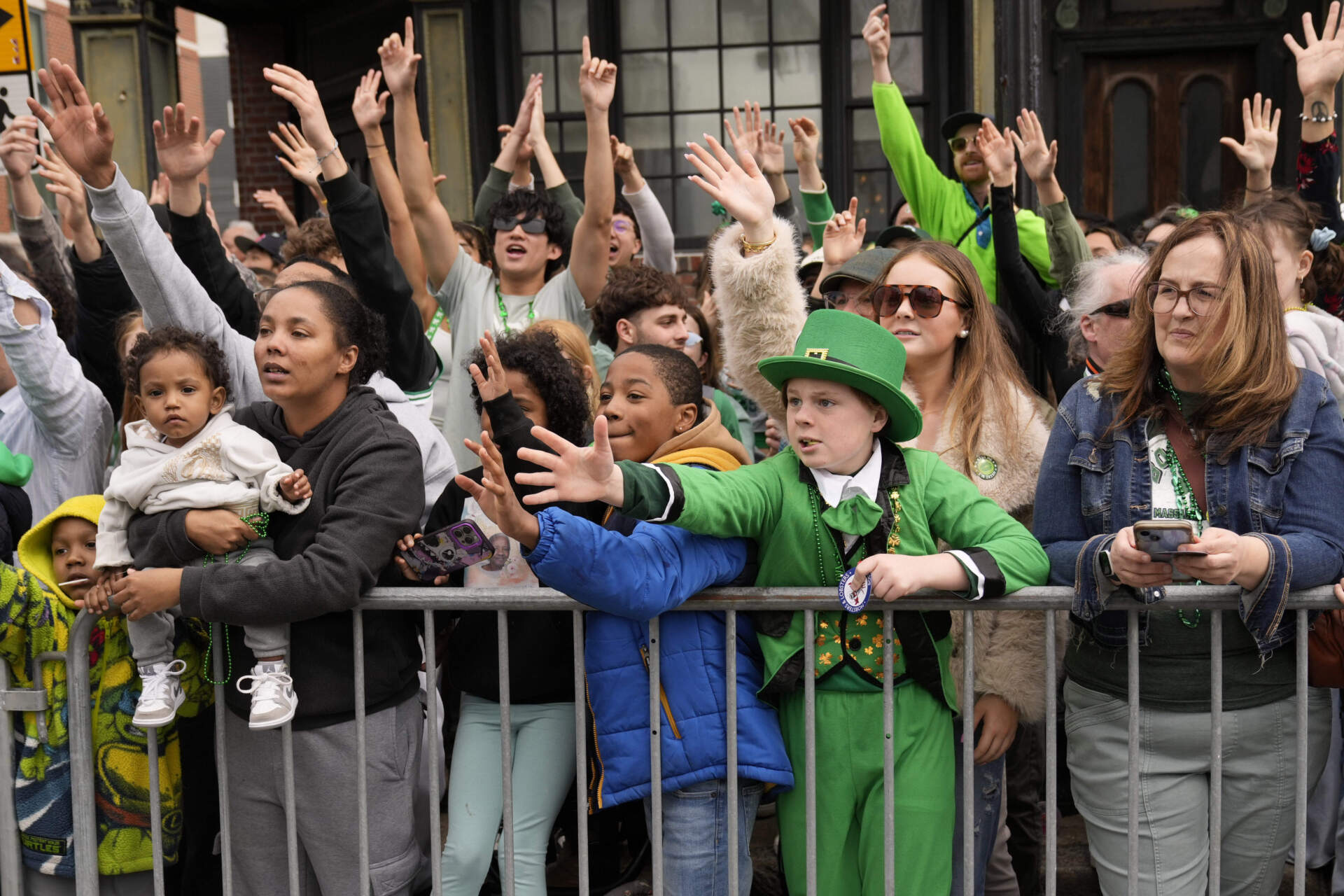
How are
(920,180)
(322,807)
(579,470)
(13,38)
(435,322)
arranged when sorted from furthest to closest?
(920,180) → (435,322) → (13,38) → (322,807) → (579,470)

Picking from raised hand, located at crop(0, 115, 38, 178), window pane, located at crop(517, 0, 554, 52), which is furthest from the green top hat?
window pane, located at crop(517, 0, 554, 52)

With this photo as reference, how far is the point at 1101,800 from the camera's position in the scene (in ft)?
9.82

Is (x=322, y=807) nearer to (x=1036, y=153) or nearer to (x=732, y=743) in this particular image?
(x=732, y=743)

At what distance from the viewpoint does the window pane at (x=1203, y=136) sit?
820 cm

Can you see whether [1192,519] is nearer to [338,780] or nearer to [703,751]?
[703,751]

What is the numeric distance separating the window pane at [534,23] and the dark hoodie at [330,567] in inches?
250

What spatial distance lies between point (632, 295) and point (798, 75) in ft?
16.4

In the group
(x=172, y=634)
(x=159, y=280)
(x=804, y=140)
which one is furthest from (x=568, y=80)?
(x=172, y=634)

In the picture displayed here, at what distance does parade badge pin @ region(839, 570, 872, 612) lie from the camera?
2.71 meters

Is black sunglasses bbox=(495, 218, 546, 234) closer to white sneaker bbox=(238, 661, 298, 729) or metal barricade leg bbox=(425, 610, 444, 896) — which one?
metal barricade leg bbox=(425, 610, 444, 896)

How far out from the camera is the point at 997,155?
4.59 m

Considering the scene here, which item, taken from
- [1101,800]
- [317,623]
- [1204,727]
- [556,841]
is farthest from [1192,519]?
[556,841]

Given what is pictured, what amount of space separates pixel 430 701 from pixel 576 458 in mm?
807

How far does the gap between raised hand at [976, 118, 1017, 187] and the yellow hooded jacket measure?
10.3ft
